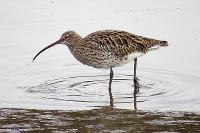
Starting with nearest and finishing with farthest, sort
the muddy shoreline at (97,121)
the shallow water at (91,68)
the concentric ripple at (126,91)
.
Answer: the muddy shoreline at (97,121), the concentric ripple at (126,91), the shallow water at (91,68)

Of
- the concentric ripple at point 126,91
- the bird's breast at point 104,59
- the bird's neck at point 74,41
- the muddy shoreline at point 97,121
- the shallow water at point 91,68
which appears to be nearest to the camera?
the muddy shoreline at point 97,121

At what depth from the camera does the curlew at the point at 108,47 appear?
1160 cm

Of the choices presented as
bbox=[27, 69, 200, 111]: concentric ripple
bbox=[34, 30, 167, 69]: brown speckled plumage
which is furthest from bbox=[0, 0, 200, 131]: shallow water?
bbox=[34, 30, 167, 69]: brown speckled plumage

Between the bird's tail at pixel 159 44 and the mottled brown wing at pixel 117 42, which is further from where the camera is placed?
the bird's tail at pixel 159 44

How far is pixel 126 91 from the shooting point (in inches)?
444

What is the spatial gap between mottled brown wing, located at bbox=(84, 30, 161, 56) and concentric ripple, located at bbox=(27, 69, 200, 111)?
551mm

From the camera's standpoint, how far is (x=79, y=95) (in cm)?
1088

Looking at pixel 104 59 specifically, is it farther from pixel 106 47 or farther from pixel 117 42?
pixel 117 42

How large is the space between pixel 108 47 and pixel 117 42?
23 centimetres

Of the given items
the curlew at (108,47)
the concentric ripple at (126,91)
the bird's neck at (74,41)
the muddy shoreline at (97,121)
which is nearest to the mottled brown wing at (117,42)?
the curlew at (108,47)

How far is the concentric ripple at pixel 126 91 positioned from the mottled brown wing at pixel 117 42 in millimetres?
551

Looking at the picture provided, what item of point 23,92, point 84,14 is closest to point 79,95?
point 23,92

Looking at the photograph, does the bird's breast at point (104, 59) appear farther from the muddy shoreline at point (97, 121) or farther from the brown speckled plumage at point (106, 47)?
the muddy shoreline at point (97, 121)

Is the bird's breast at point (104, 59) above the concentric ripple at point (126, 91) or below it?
above
